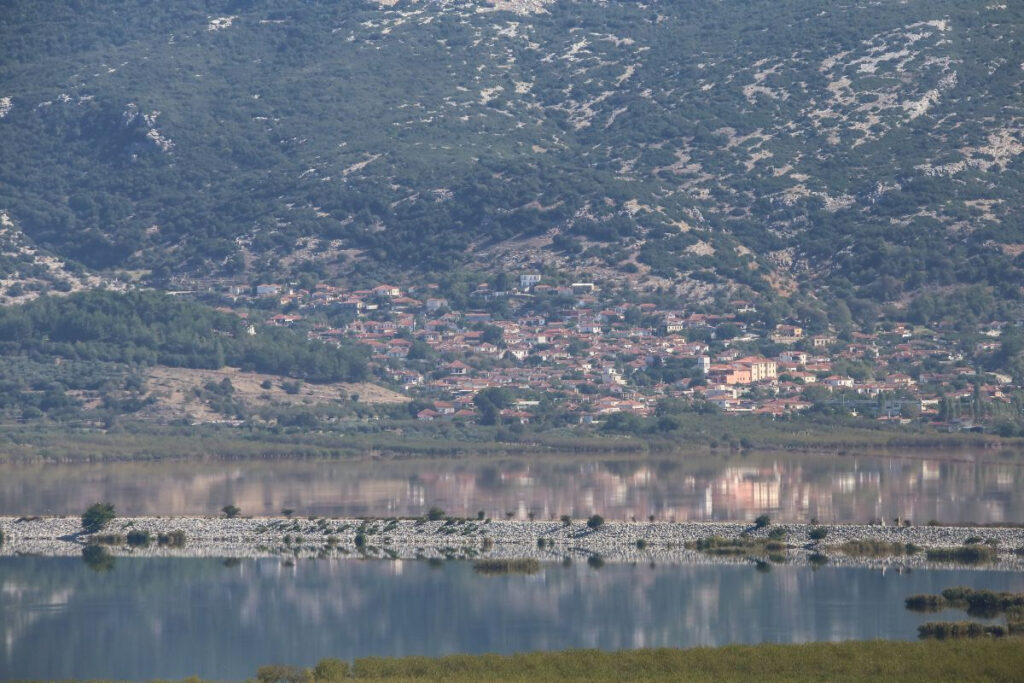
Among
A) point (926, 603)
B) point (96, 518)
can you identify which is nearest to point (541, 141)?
point (96, 518)

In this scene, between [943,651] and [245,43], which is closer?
[943,651]

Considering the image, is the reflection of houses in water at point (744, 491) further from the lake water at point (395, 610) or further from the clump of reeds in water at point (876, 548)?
the lake water at point (395, 610)

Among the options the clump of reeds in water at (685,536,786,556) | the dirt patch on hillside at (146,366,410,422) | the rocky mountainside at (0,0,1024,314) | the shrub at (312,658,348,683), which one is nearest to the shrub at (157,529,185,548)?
the clump of reeds in water at (685,536,786,556)

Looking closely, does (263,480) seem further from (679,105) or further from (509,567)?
(679,105)

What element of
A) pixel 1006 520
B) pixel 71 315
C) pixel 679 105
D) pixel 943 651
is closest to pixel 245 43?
pixel 679 105

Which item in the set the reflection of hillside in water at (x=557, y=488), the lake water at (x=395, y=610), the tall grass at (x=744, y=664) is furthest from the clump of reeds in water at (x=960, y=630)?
the reflection of hillside in water at (x=557, y=488)

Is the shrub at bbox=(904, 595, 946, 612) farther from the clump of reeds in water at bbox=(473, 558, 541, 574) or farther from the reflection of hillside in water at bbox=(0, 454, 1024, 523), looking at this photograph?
the reflection of hillside in water at bbox=(0, 454, 1024, 523)

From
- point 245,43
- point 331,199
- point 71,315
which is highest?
point 245,43
